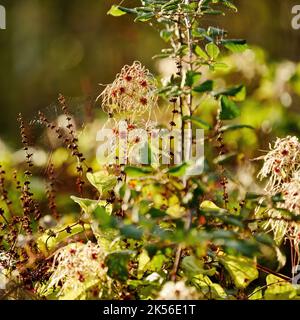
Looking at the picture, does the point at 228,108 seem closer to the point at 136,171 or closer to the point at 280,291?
the point at 136,171

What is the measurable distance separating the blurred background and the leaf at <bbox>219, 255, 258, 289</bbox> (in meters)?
2.30

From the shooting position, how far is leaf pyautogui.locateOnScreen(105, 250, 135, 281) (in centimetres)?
138

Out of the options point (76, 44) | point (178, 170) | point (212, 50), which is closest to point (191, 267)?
point (178, 170)

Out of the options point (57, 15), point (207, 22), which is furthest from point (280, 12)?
point (57, 15)

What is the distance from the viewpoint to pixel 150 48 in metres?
4.48

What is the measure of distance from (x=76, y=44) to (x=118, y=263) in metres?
3.51

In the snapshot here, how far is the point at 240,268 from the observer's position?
159 centimetres

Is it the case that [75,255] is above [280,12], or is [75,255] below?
below

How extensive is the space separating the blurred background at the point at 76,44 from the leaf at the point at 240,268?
7.55ft

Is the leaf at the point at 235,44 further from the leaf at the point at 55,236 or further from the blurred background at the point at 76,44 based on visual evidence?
the blurred background at the point at 76,44

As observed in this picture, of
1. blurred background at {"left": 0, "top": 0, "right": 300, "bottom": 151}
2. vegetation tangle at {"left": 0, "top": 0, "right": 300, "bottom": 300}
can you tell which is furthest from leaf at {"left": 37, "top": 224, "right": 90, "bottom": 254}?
blurred background at {"left": 0, "top": 0, "right": 300, "bottom": 151}

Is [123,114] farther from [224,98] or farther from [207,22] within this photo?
[207,22]

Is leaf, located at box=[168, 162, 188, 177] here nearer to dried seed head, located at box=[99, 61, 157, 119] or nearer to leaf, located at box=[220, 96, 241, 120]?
leaf, located at box=[220, 96, 241, 120]

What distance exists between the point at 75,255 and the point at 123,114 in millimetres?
471
